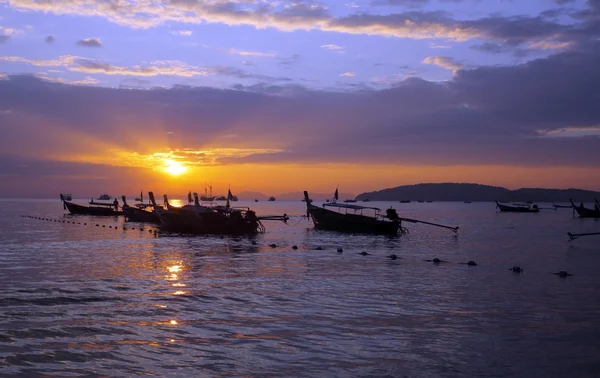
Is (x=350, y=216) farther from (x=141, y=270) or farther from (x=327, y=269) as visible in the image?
(x=141, y=270)

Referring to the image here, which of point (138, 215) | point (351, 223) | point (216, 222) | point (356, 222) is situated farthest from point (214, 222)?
point (138, 215)

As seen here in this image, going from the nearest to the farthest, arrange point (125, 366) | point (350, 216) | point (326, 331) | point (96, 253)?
point (125, 366) < point (326, 331) < point (96, 253) < point (350, 216)

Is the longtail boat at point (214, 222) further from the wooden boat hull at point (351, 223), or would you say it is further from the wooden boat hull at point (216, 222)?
the wooden boat hull at point (351, 223)

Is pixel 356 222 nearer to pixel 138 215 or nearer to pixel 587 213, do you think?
pixel 138 215

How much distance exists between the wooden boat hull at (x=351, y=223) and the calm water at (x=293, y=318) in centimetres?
2300

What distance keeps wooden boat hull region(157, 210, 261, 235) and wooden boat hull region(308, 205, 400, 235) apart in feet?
31.5

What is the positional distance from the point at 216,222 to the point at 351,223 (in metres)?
13.9

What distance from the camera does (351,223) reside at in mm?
55750

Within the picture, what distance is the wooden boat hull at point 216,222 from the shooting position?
165 ft

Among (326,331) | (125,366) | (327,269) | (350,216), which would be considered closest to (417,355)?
(326,331)

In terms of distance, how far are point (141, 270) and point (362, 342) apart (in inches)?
597

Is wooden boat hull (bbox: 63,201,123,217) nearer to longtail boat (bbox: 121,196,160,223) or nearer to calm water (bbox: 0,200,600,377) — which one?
longtail boat (bbox: 121,196,160,223)

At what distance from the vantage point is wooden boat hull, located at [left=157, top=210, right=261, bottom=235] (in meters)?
50.4

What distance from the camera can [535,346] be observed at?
40.2ft
